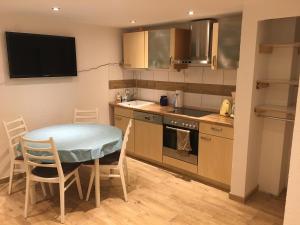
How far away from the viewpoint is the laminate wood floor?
259 cm

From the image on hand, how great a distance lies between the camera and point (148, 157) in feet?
13.1

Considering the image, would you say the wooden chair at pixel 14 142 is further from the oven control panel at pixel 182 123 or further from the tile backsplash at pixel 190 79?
the oven control panel at pixel 182 123

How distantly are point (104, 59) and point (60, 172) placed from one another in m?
2.29

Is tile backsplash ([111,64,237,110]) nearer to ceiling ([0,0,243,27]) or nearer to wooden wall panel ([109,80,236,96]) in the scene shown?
wooden wall panel ([109,80,236,96])

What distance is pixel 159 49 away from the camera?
3822mm

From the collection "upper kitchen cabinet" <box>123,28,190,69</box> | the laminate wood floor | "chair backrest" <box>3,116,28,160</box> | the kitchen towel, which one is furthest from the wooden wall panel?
"chair backrest" <box>3,116,28,160</box>

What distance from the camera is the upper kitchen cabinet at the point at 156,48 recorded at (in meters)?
3.65

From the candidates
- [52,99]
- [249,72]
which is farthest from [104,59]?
[249,72]

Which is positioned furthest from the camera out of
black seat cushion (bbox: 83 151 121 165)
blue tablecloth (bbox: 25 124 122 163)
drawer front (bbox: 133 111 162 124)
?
drawer front (bbox: 133 111 162 124)

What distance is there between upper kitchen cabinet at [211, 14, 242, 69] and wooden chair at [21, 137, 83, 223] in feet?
6.95

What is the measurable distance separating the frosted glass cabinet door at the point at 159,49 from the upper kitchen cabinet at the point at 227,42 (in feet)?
2.52

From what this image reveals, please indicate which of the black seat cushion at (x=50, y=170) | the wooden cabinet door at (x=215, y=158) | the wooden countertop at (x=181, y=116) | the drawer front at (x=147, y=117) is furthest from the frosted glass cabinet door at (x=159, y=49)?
the black seat cushion at (x=50, y=170)

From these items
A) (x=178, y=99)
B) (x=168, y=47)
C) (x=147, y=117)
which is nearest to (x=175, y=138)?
(x=147, y=117)

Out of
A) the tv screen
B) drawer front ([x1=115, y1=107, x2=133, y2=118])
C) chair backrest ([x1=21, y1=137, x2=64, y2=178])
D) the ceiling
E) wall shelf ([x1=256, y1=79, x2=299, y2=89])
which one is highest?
the ceiling
